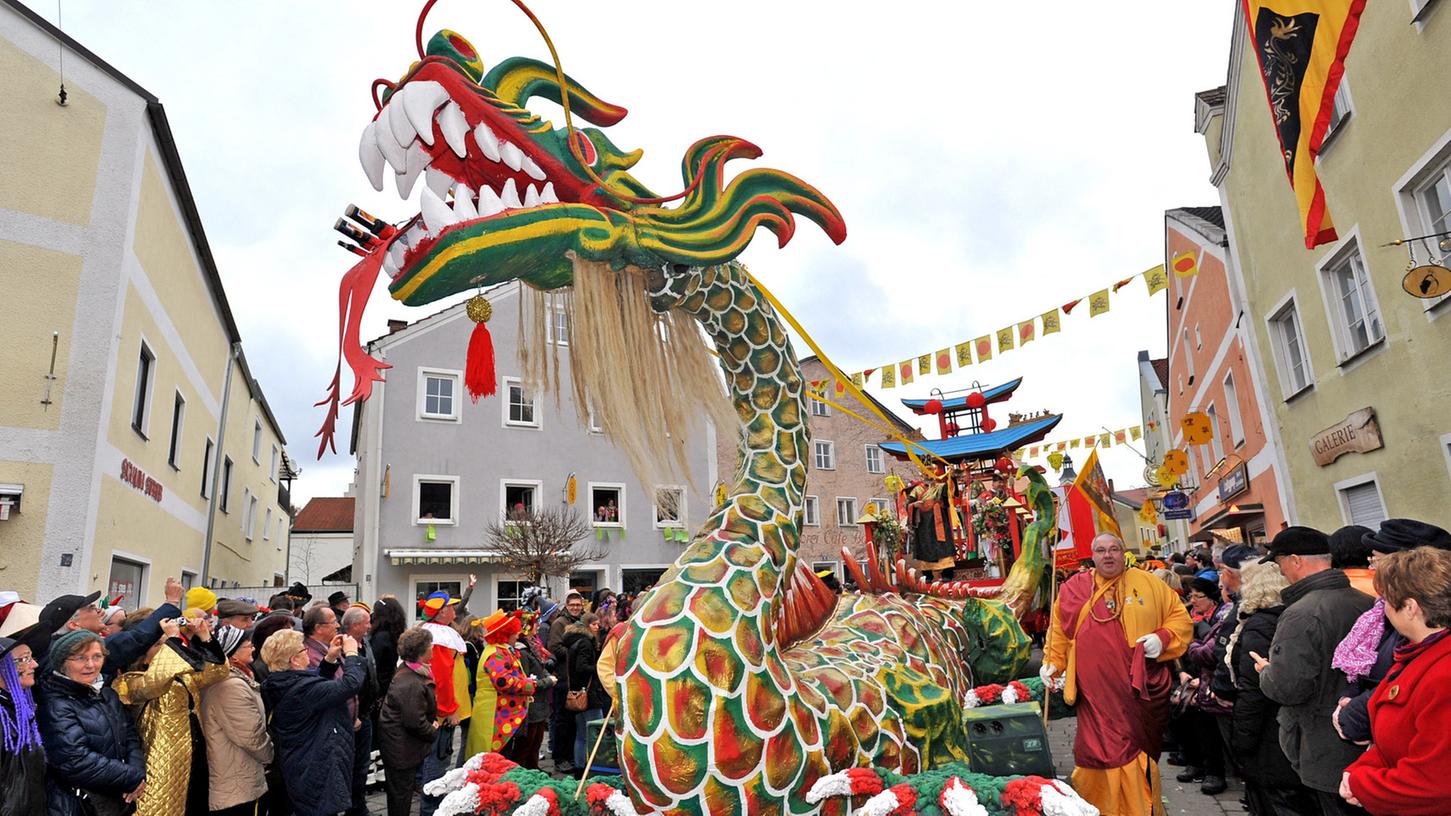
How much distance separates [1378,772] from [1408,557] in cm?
58

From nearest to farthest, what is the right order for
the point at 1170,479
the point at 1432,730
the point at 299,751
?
the point at 1432,730 → the point at 299,751 → the point at 1170,479

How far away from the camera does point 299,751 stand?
156 inches

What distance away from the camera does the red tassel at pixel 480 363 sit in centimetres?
251

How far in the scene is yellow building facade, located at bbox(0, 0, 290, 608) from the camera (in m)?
7.02

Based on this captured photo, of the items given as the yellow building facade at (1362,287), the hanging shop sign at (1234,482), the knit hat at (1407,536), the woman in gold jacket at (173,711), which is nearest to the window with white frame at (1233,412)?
the hanging shop sign at (1234,482)

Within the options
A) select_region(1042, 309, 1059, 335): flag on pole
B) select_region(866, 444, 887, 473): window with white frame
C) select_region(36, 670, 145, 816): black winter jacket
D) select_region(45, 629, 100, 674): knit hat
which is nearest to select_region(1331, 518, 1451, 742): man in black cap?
select_region(36, 670, 145, 816): black winter jacket

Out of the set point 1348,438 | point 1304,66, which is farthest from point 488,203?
point 1348,438

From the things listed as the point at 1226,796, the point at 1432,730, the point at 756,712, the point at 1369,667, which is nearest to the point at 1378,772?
the point at 1432,730

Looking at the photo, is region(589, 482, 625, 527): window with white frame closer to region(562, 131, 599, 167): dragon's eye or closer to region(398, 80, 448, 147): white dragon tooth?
region(562, 131, 599, 167): dragon's eye

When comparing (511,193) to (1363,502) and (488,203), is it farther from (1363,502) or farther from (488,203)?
(1363,502)

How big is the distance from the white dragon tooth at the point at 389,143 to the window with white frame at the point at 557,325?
Answer: 616 millimetres

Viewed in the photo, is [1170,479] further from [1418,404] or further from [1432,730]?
[1432,730]

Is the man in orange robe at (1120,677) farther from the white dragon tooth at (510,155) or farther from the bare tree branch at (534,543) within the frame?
the bare tree branch at (534,543)

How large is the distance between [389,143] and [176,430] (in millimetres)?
11451
